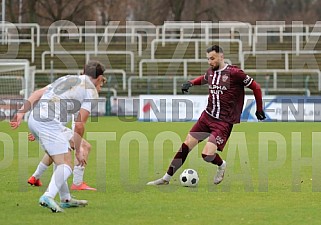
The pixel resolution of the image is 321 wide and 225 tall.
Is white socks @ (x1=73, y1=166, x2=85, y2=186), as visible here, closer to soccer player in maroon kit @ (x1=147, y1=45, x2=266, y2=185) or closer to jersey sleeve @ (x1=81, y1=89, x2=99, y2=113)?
soccer player in maroon kit @ (x1=147, y1=45, x2=266, y2=185)

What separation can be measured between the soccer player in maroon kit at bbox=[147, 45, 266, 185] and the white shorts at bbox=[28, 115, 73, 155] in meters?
3.10

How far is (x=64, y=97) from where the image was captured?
393 inches

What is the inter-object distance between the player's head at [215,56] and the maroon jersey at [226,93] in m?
0.15

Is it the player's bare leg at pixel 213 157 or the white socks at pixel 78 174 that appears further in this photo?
the player's bare leg at pixel 213 157

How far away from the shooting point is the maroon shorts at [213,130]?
1277 cm

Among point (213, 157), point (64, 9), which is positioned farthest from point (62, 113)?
point (64, 9)

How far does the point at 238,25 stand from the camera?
4106cm

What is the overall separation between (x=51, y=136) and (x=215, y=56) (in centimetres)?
368

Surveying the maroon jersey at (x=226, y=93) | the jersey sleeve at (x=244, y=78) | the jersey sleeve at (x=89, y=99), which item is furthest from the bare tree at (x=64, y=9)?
the jersey sleeve at (x=89, y=99)

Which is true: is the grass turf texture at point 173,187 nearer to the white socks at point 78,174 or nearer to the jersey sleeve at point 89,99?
the white socks at point 78,174

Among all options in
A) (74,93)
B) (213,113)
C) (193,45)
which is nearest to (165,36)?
(193,45)

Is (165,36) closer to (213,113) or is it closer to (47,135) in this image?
(213,113)

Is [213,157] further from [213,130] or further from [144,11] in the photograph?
[144,11]

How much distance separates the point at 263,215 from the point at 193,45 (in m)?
32.6
